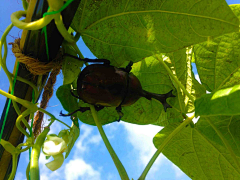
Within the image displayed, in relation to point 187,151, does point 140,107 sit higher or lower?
higher

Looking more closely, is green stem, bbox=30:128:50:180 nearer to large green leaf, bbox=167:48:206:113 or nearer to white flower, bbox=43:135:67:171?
white flower, bbox=43:135:67:171

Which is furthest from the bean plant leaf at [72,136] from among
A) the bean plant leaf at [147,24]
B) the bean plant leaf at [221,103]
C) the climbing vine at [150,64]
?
the bean plant leaf at [221,103]

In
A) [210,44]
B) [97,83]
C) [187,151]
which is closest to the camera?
[97,83]

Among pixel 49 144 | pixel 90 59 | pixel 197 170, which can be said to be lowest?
pixel 197 170

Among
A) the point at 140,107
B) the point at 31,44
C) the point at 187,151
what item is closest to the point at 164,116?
the point at 140,107

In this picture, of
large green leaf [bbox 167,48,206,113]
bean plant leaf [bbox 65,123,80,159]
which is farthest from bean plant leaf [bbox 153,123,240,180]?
bean plant leaf [bbox 65,123,80,159]

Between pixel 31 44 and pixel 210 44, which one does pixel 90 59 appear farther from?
pixel 210 44

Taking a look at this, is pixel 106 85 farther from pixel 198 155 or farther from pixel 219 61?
pixel 198 155
